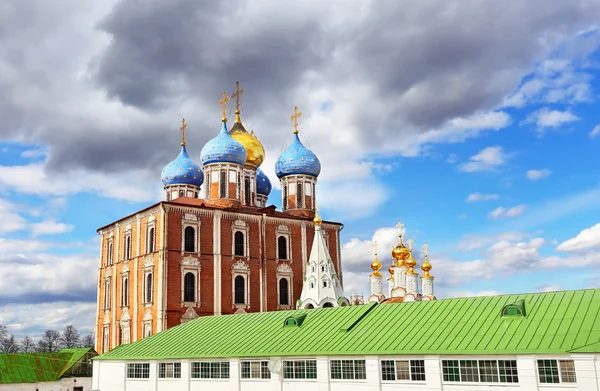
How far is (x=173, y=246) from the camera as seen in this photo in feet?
146

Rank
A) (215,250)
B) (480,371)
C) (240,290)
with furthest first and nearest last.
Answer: (240,290)
(215,250)
(480,371)

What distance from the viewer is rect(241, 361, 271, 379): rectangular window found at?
27.0 meters

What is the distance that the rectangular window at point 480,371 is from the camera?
2103 centimetres

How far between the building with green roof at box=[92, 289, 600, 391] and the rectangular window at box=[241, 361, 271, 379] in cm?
5

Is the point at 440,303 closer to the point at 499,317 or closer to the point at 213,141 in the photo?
the point at 499,317

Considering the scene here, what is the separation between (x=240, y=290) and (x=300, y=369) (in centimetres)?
2157

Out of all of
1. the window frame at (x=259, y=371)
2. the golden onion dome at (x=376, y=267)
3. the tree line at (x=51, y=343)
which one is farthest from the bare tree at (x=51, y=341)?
the window frame at (x=259, y=371)

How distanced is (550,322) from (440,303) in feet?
18.1

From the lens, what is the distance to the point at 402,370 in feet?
76.5

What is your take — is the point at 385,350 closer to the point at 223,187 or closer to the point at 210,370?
the point at 210,370

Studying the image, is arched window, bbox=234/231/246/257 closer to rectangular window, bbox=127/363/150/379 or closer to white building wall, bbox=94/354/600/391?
white building wall, bbox=94/354/600/391

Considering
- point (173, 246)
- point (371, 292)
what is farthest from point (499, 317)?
point (371, 292)

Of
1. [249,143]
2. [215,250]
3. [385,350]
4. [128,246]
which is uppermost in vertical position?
[249,143]

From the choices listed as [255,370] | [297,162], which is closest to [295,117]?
[297,162]
